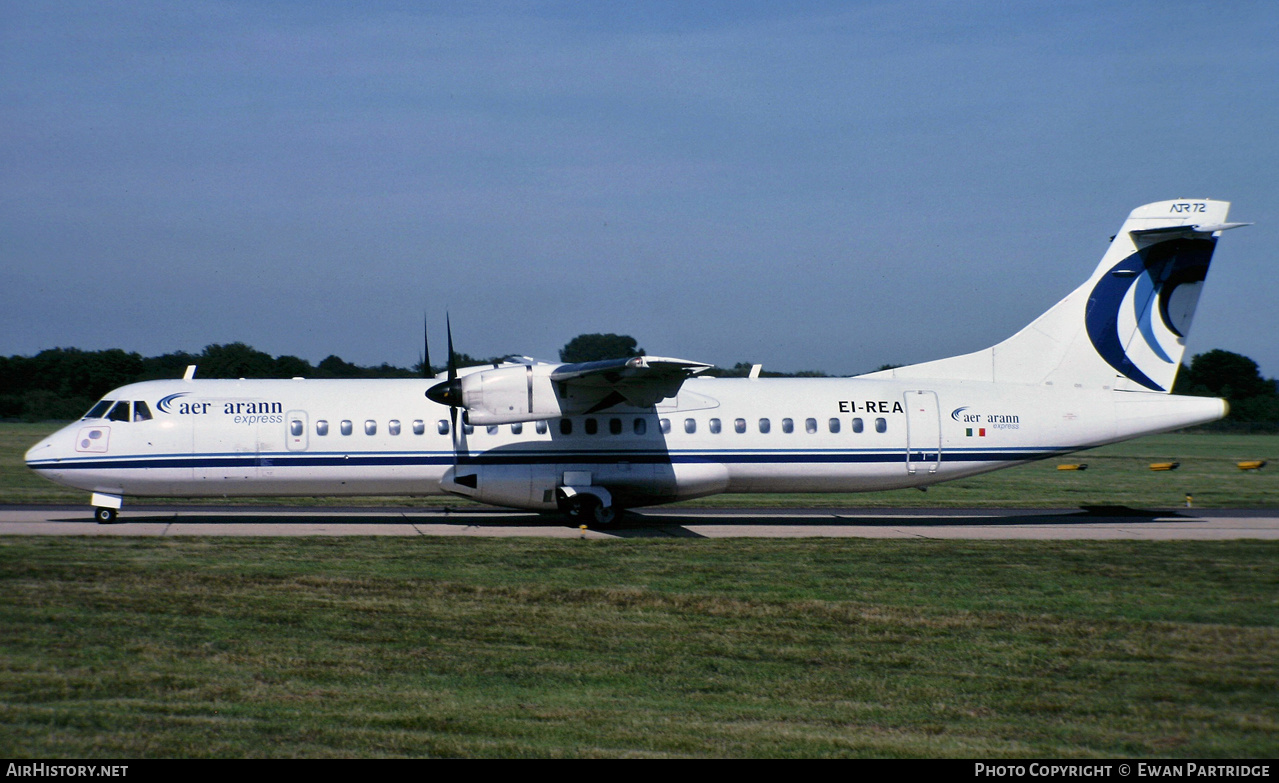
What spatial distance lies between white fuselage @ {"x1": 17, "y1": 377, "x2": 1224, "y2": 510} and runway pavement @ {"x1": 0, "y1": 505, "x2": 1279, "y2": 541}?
84cm

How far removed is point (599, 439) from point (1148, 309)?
1267 cm

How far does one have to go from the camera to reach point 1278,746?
7277mm

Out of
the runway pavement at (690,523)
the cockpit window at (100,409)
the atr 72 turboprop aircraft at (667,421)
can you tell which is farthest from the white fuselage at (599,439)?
the runway pavement at (690,523)

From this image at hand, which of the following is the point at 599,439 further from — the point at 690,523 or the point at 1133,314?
the point at 1133,314

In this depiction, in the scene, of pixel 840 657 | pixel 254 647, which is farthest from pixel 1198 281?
pixel 254 647

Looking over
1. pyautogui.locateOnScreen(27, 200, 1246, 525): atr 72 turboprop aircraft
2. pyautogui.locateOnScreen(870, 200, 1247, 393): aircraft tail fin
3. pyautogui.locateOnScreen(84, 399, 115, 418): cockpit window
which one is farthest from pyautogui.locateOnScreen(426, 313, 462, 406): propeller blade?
pyautogui.locateOnScreen(870, 200, 1247, 393): aircraft tail fin

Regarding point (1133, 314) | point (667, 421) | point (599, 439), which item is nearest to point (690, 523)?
point (667, 421)

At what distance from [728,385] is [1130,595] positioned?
1053 cm

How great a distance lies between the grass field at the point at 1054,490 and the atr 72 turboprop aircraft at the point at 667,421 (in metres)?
5.57

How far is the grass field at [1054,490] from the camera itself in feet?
91.1

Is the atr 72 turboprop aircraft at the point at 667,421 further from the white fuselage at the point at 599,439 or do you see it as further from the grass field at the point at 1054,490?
the grass field at the point at 1054,490

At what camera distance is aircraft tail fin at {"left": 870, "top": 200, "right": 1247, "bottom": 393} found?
74.3 feet

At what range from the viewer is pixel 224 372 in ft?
132

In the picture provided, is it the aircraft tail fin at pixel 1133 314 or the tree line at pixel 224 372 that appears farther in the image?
the tree line at pixel 224 372
